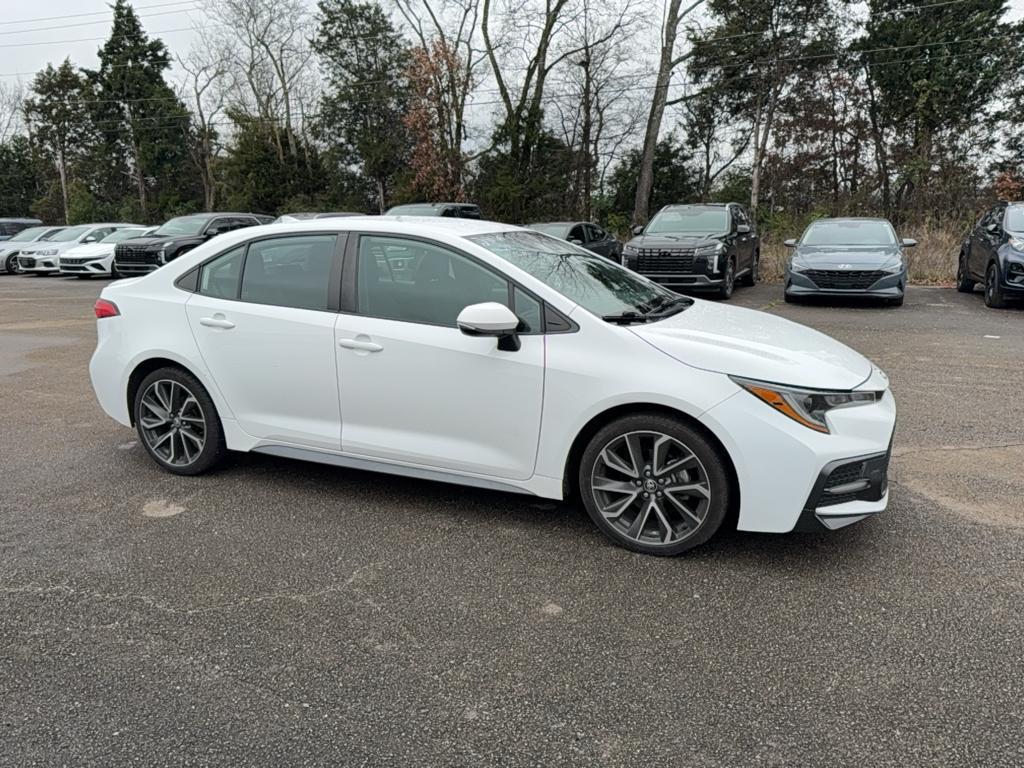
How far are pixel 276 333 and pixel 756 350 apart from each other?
8.41ft

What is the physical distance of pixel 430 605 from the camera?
3.17 m

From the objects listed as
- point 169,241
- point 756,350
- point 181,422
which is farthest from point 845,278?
point 169,241

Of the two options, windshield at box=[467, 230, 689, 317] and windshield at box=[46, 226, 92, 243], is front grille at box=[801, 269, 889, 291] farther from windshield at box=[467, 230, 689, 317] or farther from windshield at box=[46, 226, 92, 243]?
windshield at box=[46, 226, 92, 243]

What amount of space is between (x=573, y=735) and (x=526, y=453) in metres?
1.54

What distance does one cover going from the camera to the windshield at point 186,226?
1980 cm

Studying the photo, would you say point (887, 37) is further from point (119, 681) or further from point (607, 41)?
point (119, 681)

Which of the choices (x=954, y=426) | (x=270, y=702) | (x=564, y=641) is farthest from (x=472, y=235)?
(x=954, y=426)

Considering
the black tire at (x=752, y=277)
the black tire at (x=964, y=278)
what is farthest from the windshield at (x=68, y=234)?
the black tire at (x=964, y=278)

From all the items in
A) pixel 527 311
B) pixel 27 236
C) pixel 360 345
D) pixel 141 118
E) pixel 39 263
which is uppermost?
pixel 141 118

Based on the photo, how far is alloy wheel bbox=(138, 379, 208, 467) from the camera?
4.65 metres

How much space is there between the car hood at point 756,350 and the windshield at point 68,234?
23.3 m

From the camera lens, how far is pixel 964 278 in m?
14.0

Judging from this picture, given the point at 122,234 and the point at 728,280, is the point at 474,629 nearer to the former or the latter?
the point at 728,280

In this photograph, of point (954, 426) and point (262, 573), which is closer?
point (262, 573)
